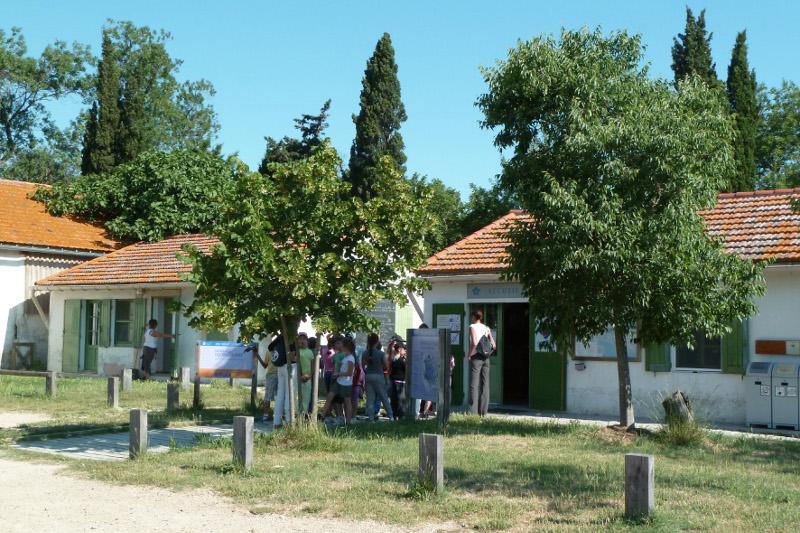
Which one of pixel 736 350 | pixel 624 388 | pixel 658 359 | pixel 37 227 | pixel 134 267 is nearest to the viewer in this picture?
pixel 624 388

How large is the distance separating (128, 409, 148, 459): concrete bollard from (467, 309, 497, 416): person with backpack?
268 inches

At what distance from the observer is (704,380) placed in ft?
58.4

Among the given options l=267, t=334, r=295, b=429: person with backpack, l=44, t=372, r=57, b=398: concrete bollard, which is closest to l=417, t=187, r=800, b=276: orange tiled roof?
l=267, t=334, r=295, b=429: person with backpack

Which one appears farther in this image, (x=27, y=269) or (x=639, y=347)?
(x=27, y=269)

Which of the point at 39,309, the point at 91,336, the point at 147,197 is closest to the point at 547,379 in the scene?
the point at 91,336

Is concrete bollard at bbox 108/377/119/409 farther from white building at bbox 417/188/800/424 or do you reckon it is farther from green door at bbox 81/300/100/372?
green door at bbox 81/300/100/372

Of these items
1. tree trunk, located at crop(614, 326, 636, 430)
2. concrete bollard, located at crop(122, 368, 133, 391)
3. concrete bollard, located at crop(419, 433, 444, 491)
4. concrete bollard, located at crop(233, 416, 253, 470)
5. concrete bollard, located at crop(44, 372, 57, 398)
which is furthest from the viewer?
concrete bollard, located at crop(122, 368, 133, 391)

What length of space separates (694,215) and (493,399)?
26.4 ft

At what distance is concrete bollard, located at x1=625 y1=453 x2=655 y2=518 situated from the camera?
8562 mm

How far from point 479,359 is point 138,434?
710cm

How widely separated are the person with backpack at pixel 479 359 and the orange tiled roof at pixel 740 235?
4.63 feet

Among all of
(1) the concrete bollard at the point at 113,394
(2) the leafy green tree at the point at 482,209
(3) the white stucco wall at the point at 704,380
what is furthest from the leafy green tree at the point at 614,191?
(2) the leafy green tree at the point at 482,209

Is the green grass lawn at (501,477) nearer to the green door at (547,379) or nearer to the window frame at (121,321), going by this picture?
the green door at (547,379)

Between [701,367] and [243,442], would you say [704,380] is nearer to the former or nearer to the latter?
[701,367]
